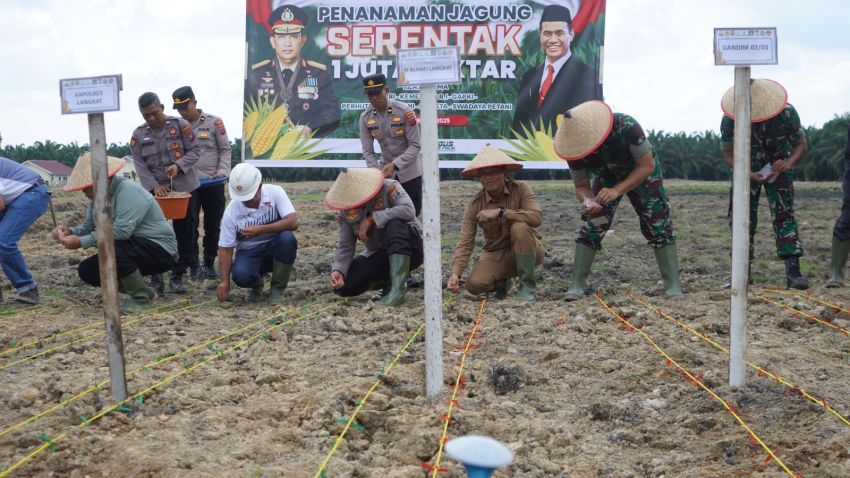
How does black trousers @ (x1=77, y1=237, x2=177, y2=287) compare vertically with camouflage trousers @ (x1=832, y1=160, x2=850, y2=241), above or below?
below

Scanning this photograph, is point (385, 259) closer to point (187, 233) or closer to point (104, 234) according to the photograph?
point (187, 233)

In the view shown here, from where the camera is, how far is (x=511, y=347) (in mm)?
4762

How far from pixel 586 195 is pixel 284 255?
2.01 meters

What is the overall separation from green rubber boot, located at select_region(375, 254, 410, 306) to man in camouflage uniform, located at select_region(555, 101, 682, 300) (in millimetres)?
1090

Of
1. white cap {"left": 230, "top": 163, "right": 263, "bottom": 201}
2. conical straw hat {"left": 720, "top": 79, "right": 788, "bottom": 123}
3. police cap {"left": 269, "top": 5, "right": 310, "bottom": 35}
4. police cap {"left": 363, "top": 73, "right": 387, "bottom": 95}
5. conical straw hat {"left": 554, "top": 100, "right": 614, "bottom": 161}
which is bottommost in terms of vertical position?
white cap {"left": 230, "top": 163, "right": 263, "bottom": 201}

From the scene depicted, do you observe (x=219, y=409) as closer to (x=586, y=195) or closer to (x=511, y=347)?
(x=511, y=347)

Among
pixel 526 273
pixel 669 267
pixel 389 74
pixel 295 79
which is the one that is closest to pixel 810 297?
pixel 669 267

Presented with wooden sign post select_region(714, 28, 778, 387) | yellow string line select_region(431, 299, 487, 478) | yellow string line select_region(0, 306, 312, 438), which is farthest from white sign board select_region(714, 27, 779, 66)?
yellow string line select_region(0, 306, 312, 438)

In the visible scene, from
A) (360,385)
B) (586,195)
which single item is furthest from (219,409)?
(586,195)

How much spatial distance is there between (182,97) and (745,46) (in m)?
4.81

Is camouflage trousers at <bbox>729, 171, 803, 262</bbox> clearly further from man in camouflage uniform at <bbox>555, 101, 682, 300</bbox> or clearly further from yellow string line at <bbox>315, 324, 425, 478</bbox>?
yellow string line at <bbox>315, 324, 425, 478</bbox>

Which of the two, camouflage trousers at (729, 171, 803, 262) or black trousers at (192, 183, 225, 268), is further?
black trousers at (192, 183, 225, 268)

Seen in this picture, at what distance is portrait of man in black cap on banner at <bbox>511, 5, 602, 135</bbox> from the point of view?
9.58 m

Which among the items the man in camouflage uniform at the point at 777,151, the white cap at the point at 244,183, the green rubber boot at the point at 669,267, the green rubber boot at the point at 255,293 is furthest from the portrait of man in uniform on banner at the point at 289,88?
the man in camouflage uniform at the point at 777,151
